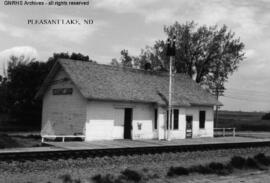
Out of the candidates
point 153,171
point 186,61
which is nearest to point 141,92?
point 153,171

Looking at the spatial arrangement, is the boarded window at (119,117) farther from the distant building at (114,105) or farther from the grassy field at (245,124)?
the grassy field at (245,124)

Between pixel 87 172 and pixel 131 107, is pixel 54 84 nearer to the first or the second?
pixel 131 107

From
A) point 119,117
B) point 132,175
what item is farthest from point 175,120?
point 132,175

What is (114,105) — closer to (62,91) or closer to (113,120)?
(113,120)

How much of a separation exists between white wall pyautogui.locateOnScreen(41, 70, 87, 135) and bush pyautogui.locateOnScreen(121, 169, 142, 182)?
10.8m

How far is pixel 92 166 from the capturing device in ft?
44.4

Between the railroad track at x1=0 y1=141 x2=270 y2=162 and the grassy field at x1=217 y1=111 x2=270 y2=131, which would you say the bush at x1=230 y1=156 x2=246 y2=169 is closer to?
the railroad track at x1=0 y1=141 x2=270 y2=162

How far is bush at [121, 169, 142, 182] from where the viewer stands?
11766mm

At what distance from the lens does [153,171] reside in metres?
13.3

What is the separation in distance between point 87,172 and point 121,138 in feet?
39.2

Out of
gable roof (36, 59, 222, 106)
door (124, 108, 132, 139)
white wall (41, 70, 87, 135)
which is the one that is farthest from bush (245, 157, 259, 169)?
white wall (41, 70, 87, 135)

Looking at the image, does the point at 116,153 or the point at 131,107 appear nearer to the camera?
the point at 116,153

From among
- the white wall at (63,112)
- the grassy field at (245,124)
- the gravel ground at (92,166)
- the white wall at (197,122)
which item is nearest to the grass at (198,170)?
the gravel ground at (92,166)

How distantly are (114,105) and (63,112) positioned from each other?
3.76 meters
